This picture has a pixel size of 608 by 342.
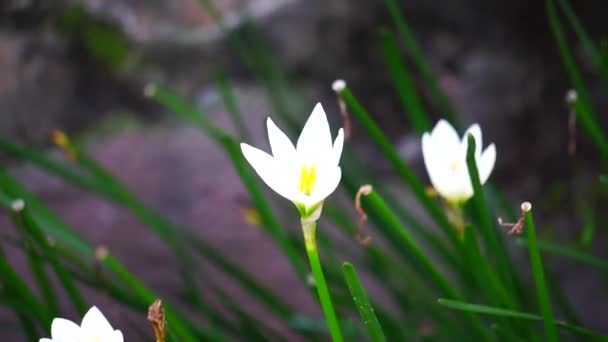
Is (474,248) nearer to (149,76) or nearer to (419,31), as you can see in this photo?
(419,31)

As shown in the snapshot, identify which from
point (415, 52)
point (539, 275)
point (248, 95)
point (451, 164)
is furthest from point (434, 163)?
point (248, 95)

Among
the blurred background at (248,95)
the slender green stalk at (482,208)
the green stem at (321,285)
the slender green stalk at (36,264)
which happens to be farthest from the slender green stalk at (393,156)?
the blurred background at (248,95)

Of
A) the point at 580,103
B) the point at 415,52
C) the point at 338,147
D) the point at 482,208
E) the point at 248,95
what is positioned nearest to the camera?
the point at 338,147

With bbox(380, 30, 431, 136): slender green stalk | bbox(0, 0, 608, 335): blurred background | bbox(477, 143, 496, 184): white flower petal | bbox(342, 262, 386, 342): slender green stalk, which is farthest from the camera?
bbox(0, 0, 608, 335): blurred background

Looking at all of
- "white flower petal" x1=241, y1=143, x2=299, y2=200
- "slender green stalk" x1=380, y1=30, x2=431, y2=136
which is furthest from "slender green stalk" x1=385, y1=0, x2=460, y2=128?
"white flower petal" x1=241, y1=143, x2=299, y2=200

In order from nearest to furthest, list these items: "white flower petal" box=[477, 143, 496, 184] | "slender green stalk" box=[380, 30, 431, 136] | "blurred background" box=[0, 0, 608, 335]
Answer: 1. "white flower petal" box=[477, 143, 496, 184]
2. "slender green stalk" box=[380, 30, 431, 136]
3. "blurred background" box=[0, 0, 608, 335]

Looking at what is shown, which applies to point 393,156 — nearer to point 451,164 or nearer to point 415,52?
point 451,164

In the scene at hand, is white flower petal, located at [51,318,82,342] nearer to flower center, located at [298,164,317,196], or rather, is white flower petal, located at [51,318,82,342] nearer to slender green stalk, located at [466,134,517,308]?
flower center, located at [298,164,317,196]
